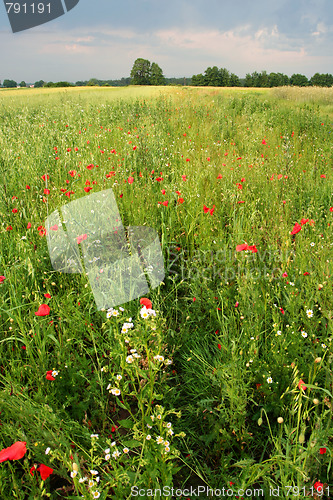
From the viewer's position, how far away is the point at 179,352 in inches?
80.7

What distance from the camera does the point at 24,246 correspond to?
2.50 metres

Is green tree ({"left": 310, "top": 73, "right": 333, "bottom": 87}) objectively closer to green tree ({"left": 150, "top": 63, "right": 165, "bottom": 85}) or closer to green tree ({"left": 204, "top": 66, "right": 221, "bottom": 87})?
green tree ({"left": 204, "top": 66, "right": 221, "bottom": 87})

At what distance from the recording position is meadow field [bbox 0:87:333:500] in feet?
4.23

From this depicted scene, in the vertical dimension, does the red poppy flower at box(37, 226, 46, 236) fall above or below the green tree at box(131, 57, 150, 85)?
below

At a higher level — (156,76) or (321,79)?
(321,79)

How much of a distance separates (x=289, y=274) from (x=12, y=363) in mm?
1866

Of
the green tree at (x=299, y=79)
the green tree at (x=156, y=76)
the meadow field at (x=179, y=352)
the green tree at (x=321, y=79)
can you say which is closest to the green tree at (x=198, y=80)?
the green tree at (x=156, y=76)

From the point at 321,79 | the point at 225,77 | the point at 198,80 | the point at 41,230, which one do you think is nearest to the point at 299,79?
the point at 321,79

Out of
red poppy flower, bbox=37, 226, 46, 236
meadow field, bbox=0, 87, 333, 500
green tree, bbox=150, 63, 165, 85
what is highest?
green tree, bbox=150, 63, 165, 85

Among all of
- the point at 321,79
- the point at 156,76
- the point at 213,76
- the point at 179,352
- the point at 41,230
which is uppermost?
the point at 213,76

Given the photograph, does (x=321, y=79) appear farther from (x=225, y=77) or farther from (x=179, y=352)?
(x=179, y=352)

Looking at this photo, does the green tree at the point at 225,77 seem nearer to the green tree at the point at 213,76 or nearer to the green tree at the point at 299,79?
the green tree at the point at 213,76

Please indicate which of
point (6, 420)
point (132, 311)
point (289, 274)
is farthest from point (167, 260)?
point (6, 420)

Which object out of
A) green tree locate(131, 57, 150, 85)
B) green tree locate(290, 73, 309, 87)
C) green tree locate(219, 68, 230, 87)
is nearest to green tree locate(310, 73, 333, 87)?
green tree locate(290, 73, 309, 87)
